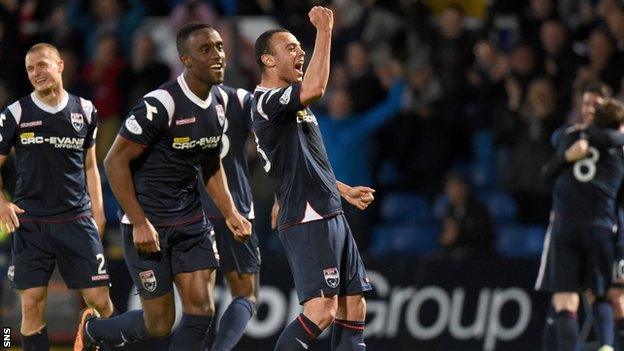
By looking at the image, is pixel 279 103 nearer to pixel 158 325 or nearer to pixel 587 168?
pixel 158 325

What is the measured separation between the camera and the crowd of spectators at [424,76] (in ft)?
42.3

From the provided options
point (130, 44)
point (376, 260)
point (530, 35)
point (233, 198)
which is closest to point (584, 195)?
point (376, 260)

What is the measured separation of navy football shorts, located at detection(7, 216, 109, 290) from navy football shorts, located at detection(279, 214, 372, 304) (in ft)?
5.61

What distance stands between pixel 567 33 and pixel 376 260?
357cm

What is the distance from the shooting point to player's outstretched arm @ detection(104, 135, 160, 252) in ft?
25.3

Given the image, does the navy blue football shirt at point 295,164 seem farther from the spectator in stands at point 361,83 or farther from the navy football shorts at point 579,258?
the spectator in stands at point 361,83

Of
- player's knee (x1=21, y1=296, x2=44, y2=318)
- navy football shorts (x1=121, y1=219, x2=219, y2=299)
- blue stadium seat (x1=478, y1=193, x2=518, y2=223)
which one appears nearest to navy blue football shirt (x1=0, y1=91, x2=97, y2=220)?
player's knee (x1=21, y1=296, x2=44, y2=318)

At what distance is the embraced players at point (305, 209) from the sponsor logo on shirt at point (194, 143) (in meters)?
0.37

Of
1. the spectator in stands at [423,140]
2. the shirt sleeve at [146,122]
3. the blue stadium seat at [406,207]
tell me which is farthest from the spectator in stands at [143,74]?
the shirt sleeve at [146,122]

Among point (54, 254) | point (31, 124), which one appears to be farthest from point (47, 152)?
point (54, 254)

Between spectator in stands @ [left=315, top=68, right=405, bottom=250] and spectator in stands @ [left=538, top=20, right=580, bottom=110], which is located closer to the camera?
spectator in stands @ [left=315, top=68, right=405, bottom=250]

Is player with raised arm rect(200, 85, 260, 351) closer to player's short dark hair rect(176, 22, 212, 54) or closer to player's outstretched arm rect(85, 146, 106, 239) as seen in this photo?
player's outstretched arm rect(85, 146, 106, 239)

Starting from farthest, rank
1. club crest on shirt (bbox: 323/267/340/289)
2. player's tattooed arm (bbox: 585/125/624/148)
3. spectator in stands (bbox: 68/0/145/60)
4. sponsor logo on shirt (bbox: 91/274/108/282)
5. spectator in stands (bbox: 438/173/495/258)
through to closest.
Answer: spectator in stands (bbox: 68/0/145/60)
spectator in stands (bbox: 438/173/495/258)
player's tattooed arm (bbox: 585/125/624/148)
sponsor logo on shirt (bbox: 91/274/108/282)
club crest on shirt (bbox: 323/267/340/289)

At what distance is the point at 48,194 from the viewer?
8.75 metres
